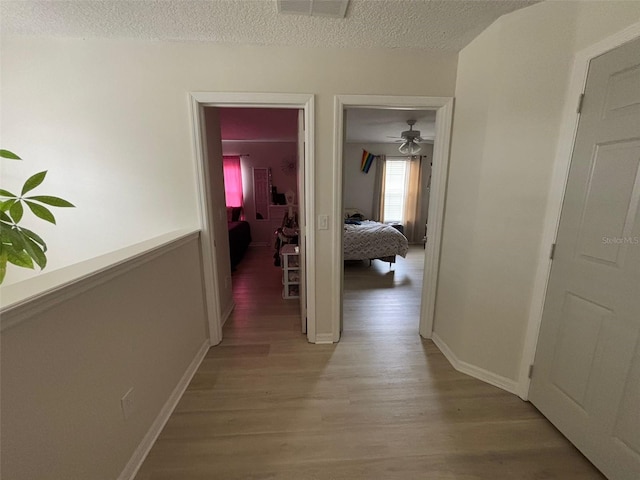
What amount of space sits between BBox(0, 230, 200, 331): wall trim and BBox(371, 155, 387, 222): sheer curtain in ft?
17.3

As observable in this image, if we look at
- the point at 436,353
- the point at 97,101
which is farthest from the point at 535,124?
the point at 97,101

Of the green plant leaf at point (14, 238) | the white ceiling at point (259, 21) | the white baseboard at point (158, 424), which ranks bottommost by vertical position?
the white baseboard at point (158, 424)

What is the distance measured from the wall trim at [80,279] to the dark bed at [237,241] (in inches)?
99.1

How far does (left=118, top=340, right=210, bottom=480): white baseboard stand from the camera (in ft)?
3.89

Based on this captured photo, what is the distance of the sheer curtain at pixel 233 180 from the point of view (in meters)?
5.65

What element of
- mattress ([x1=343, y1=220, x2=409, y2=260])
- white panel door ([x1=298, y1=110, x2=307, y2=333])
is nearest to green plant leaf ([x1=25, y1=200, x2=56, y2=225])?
white panel door ([x1=298, y1=110, x2=307, y2=333])

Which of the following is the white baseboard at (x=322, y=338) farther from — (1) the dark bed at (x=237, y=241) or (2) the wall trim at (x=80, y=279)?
(1) the dark bed at (x=237, y=241)

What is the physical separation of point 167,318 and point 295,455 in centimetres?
107

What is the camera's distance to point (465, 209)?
181cm

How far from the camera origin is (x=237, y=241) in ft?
14.5

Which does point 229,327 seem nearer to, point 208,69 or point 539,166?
point 208,69

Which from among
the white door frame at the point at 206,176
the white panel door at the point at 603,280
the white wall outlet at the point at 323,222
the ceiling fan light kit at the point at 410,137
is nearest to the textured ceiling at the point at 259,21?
the white door frame at the point at 206,176

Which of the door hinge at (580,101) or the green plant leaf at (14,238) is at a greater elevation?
the door hinge at (580,101)

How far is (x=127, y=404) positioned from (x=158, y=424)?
34 cm
